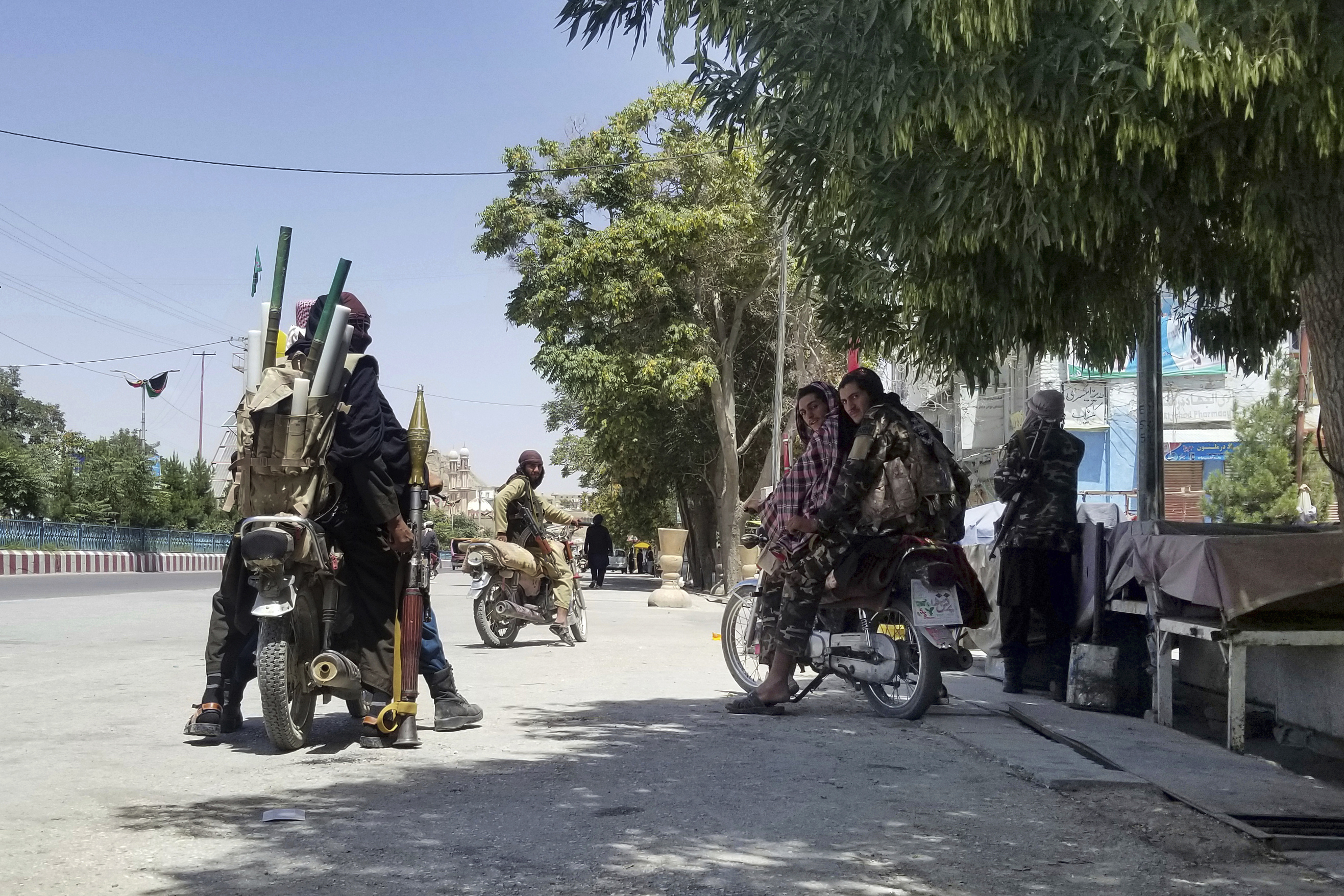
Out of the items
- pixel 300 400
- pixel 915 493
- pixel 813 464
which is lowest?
pixel 915 493

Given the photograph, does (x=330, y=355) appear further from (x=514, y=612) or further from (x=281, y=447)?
(x=514, y=612)

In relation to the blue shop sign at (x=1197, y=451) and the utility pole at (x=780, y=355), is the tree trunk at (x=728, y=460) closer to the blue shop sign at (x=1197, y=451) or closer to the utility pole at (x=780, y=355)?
the utility pole at (x=780, y=355)

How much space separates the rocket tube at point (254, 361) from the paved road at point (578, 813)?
1626 mm

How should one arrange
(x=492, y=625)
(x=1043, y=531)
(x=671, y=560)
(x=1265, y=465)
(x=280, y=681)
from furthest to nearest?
(x=1265, y=465)
(x=671, y=560)
(x=492, y=625)
(x=1043, y=531)
(x=280, y=681)

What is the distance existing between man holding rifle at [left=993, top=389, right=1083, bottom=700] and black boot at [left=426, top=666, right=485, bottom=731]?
11.7 feet

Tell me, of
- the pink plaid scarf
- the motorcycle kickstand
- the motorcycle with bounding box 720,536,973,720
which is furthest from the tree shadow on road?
the pink plaid scarf

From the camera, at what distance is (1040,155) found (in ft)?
14.6

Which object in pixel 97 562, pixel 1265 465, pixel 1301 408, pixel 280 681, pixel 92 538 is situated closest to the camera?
pixel 280 681

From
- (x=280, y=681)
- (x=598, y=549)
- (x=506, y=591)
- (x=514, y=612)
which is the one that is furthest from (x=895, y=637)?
(x=598, y=549)

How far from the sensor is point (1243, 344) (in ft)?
21.9

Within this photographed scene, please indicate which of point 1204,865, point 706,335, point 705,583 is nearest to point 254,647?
point 1204,865

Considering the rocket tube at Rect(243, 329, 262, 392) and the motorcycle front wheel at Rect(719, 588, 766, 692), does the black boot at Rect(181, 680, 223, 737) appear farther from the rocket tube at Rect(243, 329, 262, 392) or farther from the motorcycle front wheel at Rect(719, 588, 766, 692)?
the motorcycle front wheel at Rect(719, 588, 766, 692)

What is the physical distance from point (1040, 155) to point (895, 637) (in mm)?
3507

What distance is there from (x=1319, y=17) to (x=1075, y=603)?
489 cm
